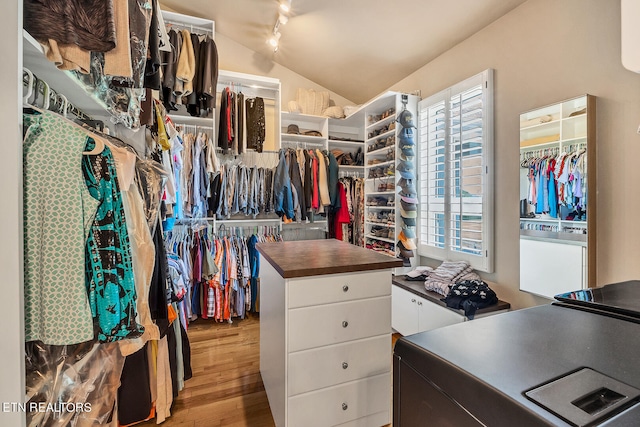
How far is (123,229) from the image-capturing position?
0.83 meters

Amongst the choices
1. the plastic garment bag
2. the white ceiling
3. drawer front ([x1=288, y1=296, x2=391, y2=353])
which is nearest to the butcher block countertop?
drawer front ([x1=288, y1=296, x2=391, y2=353])

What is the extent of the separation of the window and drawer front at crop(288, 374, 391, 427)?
1377 mm

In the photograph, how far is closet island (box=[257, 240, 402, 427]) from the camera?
4.37 ft

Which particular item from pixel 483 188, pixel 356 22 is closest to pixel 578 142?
pixel 483 188

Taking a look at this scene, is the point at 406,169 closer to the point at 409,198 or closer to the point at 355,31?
the point at 409,198

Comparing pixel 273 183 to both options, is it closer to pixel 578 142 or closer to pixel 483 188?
pixel 483 188

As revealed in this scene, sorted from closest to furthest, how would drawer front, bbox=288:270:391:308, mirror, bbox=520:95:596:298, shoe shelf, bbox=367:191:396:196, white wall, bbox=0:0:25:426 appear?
1. white wall, bbox=0:0:25:426
2. drawer front, bbox=288:270:391:308
3. mirror, bbox=520:95:596:298
4. shoe shelf, bbox=367:191:396:196

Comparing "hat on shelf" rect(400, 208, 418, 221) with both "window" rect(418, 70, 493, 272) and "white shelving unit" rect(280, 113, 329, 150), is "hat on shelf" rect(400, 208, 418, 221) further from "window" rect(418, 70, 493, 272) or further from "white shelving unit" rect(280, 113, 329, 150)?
"white shelving unit" rect(280, 113, 329, 150)

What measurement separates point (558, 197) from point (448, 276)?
3.17 feet

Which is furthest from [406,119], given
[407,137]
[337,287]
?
[337,287]

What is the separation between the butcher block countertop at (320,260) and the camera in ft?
4.40

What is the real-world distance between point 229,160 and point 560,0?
10.5 ft

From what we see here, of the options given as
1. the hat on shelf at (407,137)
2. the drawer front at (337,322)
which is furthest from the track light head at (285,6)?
the drawer front at (337,322)

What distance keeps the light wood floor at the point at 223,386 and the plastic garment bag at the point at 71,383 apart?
681 mm
